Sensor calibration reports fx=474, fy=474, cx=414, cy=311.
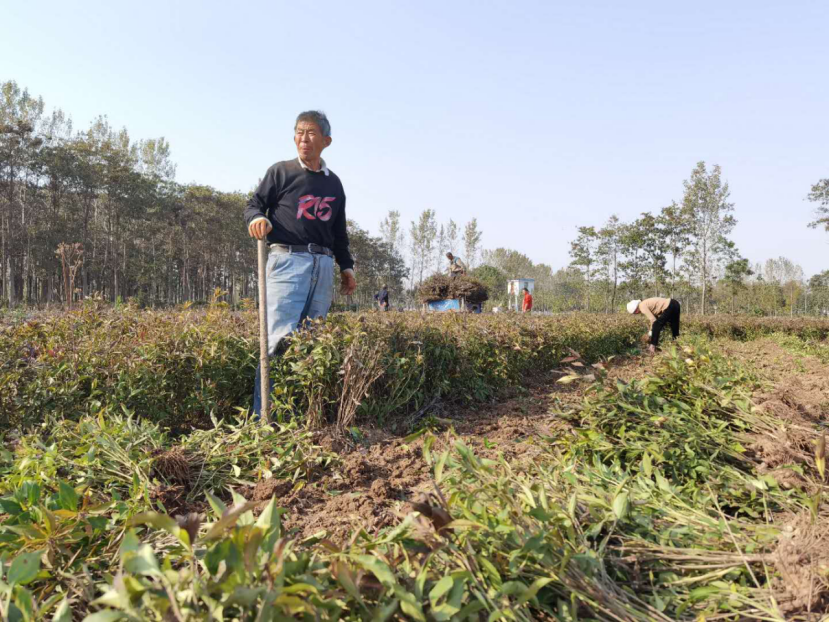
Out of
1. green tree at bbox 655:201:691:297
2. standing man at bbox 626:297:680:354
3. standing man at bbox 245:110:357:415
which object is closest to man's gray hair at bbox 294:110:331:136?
standing man at bbox 245:110:357:415

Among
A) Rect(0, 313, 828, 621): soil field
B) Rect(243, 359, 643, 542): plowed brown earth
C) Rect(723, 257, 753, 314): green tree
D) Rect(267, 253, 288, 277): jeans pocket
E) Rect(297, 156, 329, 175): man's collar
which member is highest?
Rect(723, 257, 753, 314): green tree

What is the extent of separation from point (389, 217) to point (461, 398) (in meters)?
44.3

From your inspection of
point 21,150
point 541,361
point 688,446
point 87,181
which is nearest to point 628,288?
point 541,361

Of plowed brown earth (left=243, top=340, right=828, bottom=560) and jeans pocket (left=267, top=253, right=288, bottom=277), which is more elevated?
jeans pocket (left=267, top=253, right=288, bottom=277)

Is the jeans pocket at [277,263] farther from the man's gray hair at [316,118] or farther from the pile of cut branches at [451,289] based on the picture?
the pile of cut branches at [451,289]

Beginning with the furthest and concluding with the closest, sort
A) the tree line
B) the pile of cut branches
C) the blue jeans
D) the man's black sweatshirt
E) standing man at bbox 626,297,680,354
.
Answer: the tree line → the pile of cut branches → standing man at bbox 626,297,680,354 → the man's black sweatshirt → the blue jeans

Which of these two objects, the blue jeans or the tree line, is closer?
the blue jeans

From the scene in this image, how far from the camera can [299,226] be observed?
3.54 meters

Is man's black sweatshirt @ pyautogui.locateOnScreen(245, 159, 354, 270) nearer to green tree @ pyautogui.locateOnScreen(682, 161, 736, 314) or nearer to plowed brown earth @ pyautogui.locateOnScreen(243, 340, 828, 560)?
plowed brown earth @ pyautogui.locateOnScreen(243, 340, 828, 560)

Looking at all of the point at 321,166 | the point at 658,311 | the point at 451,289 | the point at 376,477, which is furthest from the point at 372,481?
the point at 451,289

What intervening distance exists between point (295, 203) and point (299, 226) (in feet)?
0.59

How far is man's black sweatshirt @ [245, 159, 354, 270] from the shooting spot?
11.6 feet

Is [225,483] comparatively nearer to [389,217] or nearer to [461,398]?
[461,398]

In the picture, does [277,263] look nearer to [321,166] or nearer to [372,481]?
[321,166]
